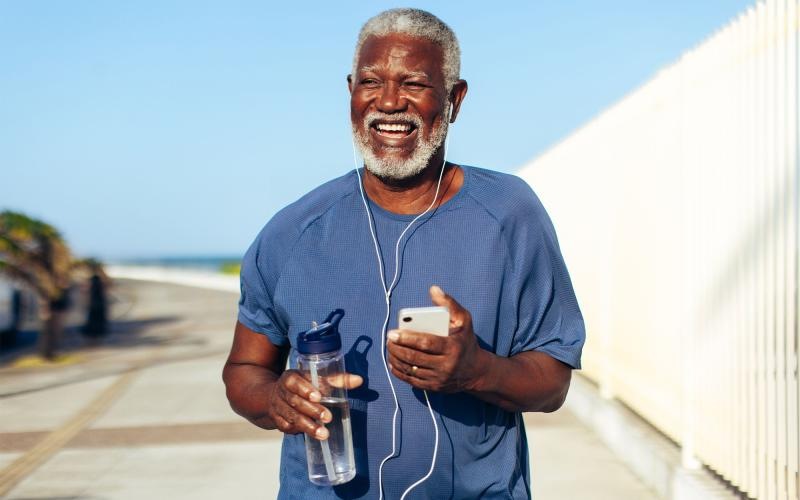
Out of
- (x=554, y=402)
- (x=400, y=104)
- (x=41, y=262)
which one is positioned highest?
(x=400, y=104)

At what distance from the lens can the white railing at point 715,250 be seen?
4031 mm

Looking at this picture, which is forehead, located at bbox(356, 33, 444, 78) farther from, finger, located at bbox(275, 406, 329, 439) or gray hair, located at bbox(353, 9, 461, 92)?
finger, located at bbox(275, 406, 329, 439)

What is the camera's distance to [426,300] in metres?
2.22

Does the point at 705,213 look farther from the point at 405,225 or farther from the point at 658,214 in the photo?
the point at 405,225

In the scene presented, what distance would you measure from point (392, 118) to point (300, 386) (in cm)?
70

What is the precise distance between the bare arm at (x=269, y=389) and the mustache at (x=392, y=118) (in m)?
0.58

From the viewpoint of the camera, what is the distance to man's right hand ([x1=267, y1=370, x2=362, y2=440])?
198 centimetres

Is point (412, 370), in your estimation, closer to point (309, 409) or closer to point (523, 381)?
point (309, 409)

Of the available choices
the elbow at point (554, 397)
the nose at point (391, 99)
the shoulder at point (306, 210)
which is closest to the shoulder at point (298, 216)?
the shoulder at point (306, 210)

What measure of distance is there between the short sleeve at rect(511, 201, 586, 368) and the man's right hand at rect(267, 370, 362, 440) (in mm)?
448

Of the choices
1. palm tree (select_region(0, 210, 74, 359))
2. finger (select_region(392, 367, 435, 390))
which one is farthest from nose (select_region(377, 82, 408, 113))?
palm tree (select_region(0, 210, 74, 359))

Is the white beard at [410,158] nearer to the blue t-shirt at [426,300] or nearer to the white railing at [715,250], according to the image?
the blue t-shirt at [426,300]

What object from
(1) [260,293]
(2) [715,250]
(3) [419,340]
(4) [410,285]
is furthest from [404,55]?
(2) [715,250]

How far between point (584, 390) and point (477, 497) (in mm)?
6081
